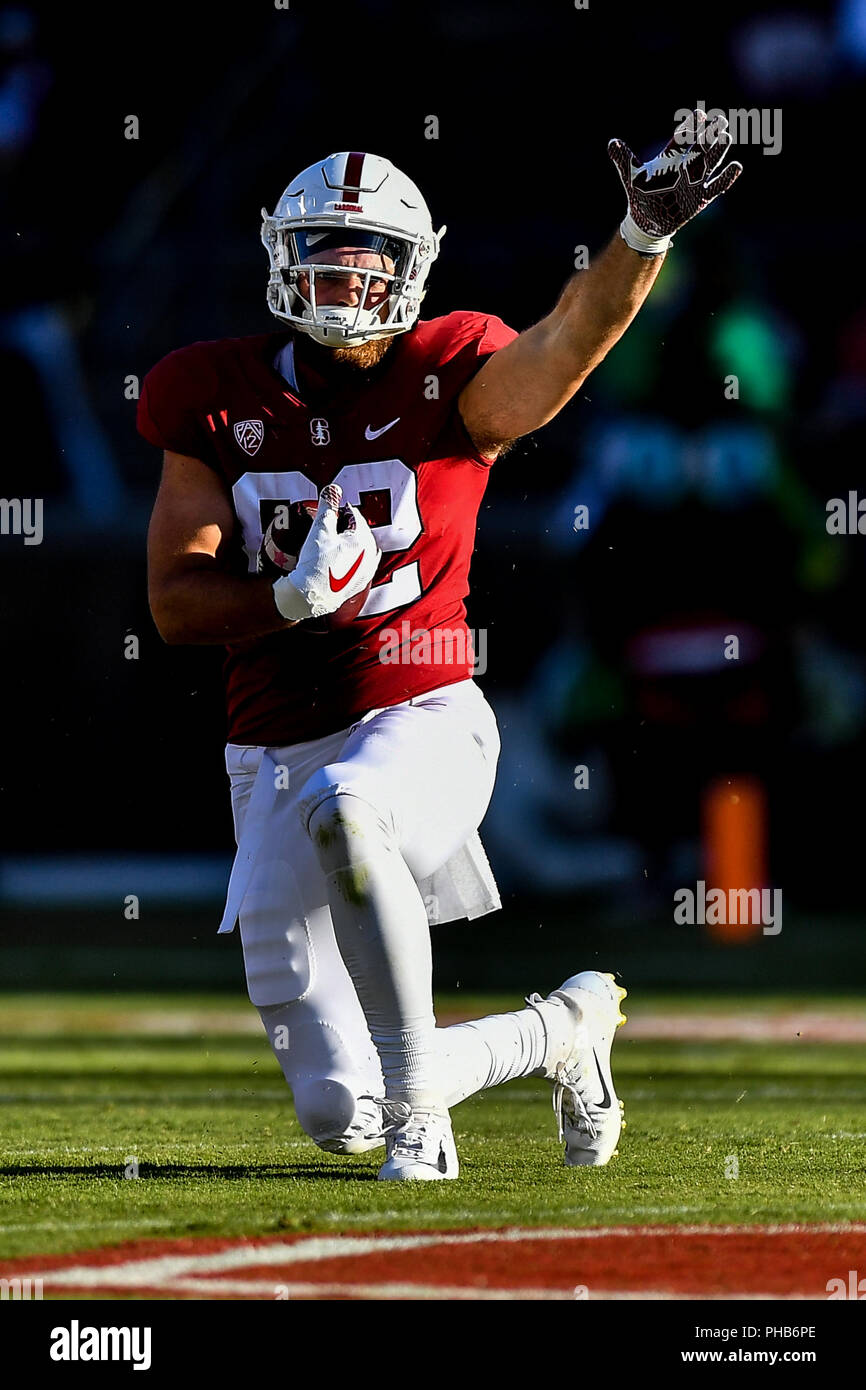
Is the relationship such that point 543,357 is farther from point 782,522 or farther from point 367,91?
point 367,91

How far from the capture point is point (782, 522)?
433 inches

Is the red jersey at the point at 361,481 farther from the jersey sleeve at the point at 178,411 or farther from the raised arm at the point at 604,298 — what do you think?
the raised arm at the point at 604,298

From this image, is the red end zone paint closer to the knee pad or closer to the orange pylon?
the knee pad

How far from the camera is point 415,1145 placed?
3.75 meters

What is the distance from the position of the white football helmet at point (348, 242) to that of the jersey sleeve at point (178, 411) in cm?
22

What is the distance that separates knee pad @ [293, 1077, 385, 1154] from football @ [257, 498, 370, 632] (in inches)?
34.5

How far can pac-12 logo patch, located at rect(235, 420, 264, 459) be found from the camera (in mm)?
4207

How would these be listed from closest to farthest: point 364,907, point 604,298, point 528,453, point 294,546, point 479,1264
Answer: point 479,1264
point 364,907
point 604,298
point 294,546
point 528,453

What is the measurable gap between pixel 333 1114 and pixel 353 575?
1063mm

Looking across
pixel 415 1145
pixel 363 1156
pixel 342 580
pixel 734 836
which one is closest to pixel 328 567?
pixel 342 580

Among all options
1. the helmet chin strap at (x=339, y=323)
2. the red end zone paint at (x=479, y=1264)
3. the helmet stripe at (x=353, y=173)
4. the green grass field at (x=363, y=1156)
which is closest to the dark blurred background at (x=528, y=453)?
the green grass field at (x=363, y=1156)

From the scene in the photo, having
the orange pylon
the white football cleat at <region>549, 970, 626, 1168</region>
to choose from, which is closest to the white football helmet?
the white football cleat at <region>549, 970, 626, 1168</region>

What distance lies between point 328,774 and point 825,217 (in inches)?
373

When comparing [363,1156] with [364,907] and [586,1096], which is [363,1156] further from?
[364,907]
